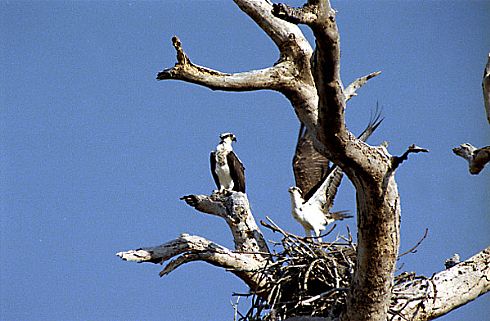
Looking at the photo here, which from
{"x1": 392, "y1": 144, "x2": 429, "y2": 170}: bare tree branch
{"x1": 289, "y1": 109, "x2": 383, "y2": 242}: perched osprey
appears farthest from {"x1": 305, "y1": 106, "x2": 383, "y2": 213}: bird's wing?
{"x1": 392, "y1": 144, "x2": 429, "y2": 170}: bare tree branch

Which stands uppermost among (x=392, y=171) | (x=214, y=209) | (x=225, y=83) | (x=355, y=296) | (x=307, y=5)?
(x=214, y=209)

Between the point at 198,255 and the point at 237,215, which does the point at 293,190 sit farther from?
the point at 198,255

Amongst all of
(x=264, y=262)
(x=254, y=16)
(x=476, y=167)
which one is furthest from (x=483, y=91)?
(x=264, y=262)

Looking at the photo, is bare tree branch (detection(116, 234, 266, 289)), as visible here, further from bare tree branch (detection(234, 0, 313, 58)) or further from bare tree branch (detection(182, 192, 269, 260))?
bare tree branch (detection(234, 0, 313, 58))

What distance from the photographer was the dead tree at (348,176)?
359 centimetres

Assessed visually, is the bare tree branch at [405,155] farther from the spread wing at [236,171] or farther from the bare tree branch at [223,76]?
the spread wing at [236,171]

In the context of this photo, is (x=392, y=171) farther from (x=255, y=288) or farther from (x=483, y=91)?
(x=255, y=288)

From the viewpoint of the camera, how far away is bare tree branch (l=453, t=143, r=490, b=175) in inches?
173

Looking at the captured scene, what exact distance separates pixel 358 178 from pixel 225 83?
81 cm

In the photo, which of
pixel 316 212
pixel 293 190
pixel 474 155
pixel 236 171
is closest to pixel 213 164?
pixel 236 171

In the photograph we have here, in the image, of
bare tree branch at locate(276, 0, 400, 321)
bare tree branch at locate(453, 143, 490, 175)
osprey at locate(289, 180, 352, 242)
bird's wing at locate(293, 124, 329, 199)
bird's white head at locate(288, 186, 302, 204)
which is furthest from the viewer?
bird's wing at locate(293, 124, 329, 199)

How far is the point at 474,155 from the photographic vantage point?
4.48 meters

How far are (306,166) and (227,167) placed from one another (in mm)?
1322

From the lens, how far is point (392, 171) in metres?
3.90
